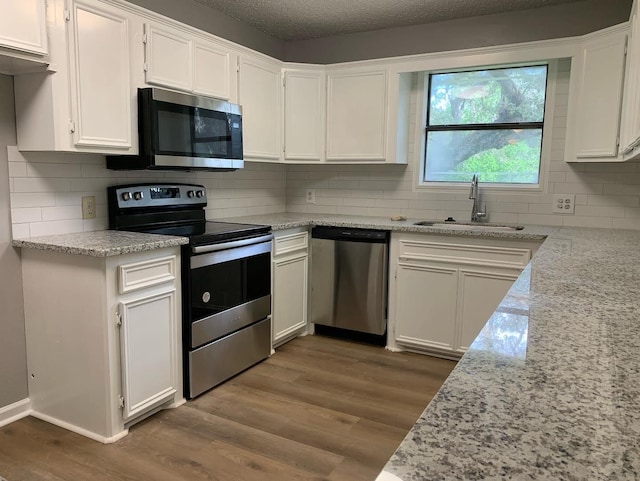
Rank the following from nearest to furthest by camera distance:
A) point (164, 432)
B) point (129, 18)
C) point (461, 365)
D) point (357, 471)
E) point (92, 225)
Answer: point (461, 365) < point (357, 471) < point (164, 432) < point (129, 18) < point (92, 225)

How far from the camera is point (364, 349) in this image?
Answer: 11.5 ft

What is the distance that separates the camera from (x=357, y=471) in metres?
2.04

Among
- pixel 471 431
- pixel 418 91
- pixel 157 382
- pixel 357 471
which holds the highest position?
pixel 418 91

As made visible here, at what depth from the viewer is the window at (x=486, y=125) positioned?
11.6 feet

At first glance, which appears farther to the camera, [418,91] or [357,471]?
[418,91]

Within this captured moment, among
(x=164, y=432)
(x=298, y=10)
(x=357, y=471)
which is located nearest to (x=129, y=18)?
(x=298, y=10)

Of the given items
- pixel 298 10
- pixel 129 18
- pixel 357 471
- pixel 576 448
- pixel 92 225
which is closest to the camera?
pixel 576 448

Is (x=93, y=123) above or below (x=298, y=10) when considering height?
below

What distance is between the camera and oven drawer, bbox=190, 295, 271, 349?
103 inches

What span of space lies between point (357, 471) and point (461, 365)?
4.58 feet

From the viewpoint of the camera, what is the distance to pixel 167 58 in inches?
107

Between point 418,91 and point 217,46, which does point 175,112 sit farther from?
point 418,91

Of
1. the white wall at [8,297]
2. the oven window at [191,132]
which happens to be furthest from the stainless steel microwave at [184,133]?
the white wall at [8,297]

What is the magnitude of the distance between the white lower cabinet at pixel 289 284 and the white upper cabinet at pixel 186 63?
106 cm
